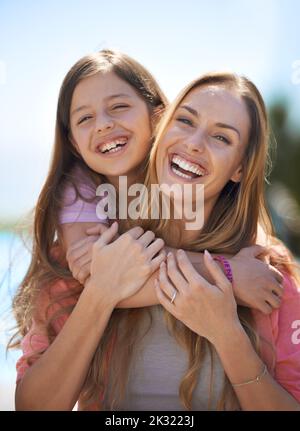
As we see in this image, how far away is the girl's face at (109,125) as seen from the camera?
115 inches

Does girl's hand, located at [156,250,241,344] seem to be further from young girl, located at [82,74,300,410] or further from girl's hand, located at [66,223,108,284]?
girl's hand, located at [66,223,108,284]

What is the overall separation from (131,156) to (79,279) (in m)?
0.70

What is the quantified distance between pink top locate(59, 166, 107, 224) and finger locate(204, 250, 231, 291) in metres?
0.65

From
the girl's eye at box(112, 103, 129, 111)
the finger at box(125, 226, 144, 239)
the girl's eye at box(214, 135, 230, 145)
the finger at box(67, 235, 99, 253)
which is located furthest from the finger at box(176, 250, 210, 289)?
the girl's eye at box(112, 103, 129, 111)

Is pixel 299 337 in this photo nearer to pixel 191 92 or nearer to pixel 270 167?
pixel 270 167

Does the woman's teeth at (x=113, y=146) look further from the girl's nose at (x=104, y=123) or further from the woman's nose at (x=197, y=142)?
the woman's nose at (x=197, y=142)

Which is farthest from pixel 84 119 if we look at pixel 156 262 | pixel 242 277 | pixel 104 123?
pixel 242 277

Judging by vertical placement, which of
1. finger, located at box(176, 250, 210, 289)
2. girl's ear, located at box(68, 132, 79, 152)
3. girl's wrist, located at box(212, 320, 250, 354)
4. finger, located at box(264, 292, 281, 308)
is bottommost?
girl's wrist, located at box(212, 320, 250, 354)

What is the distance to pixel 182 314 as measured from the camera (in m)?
2.37

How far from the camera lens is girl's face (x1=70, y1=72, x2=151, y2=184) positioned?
2912 mm

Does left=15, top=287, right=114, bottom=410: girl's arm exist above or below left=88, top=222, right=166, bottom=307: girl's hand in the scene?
below

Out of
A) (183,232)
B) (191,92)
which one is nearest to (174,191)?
(183,232)

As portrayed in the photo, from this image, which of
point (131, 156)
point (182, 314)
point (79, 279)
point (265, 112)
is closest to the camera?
point (182, 314)

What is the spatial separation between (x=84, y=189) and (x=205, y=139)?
733 mm
